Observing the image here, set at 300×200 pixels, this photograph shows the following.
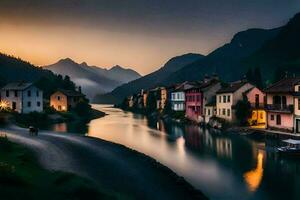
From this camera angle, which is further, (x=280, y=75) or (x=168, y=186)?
(x=280, y=75)

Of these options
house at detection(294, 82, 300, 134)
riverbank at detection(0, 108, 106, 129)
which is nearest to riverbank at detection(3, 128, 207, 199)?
house at detection(294, 82, 300, 134)

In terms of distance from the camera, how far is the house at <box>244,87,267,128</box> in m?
82.1

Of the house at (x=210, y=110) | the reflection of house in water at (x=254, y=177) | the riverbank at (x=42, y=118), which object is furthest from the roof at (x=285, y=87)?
the riverbank at (x=42, y=118)

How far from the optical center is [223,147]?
58.2 meters

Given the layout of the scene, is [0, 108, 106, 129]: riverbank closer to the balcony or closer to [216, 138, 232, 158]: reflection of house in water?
[216, 138, 232, 158]: reflection of house in water

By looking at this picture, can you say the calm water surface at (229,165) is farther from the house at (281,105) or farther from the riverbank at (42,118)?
the riverbank at (42,118)

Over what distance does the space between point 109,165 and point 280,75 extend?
115826 millimetres

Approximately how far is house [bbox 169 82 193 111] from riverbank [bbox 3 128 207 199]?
78.7 meters

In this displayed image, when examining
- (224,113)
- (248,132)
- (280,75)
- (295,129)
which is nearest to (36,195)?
(295,129)

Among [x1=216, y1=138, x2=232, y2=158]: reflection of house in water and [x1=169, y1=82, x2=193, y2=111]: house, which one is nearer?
[x1=216, y1=138, x2=232, y2=158]: reflection of house in water

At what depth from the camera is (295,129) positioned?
2486 inches

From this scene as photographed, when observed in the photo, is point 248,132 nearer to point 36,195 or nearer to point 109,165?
point 109,165

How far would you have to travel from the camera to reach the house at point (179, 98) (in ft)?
414

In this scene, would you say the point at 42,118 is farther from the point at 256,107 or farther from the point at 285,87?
the point at 285,87
